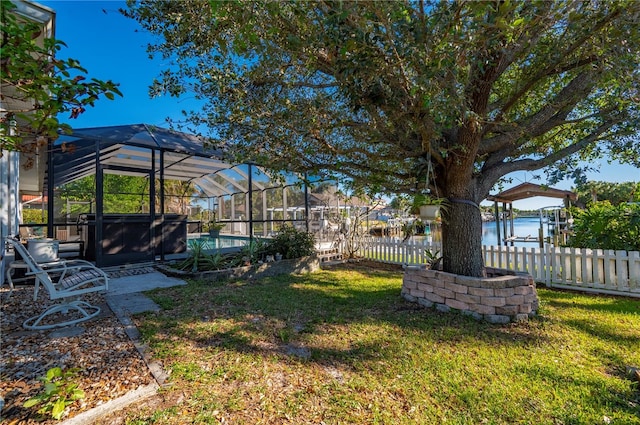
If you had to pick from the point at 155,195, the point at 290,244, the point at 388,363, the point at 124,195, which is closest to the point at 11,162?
the point at 155,195

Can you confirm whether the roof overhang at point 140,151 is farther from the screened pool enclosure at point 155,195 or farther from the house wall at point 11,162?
the house wall at point 11,162

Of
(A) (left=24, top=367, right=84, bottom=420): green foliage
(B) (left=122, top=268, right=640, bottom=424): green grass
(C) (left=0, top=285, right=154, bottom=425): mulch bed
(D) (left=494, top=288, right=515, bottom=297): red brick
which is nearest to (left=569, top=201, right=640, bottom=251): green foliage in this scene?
(B) (left=122, top=268, right=640, bottom=424): green grass

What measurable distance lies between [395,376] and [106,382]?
2274 mm

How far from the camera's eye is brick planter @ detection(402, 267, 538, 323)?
3.68 meters

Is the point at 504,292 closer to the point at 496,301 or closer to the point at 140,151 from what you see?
the point at 496,301

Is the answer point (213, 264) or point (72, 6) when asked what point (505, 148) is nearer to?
point (213, 264)

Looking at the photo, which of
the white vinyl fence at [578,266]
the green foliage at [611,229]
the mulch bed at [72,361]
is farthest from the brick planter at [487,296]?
the mulch bed at [72,361]

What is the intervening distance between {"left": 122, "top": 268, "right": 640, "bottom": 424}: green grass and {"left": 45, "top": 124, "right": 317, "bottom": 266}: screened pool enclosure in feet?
6.61

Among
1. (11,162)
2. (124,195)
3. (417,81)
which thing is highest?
Answer: (124,195)

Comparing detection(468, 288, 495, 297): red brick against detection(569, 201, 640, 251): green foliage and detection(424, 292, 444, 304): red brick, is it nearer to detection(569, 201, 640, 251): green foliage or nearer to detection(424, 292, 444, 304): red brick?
detection(424, 292, 444, 304): red brick

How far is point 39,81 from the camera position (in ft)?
4.84

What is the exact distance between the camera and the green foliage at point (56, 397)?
5.99 ft

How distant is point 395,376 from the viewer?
2451 millimetres

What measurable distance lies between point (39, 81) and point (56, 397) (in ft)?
6.59
